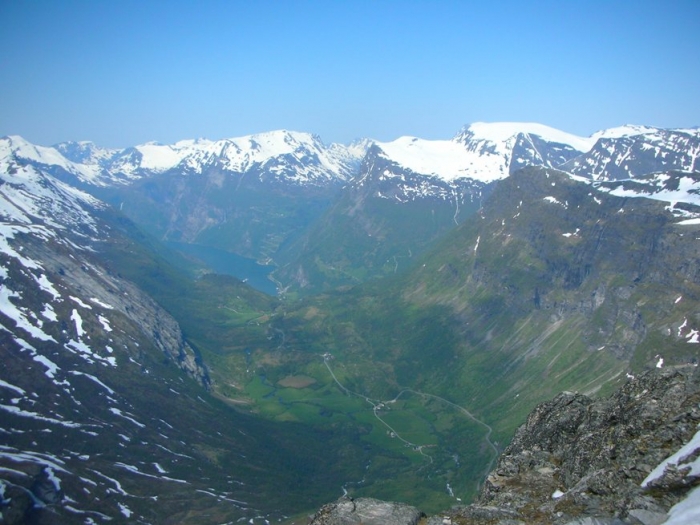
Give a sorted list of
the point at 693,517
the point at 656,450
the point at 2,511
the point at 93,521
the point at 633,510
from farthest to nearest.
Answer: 1. the point at 93,521
2. the point at 2,511
3. the point at 656,450
4. the point at 633,510
5. the point at 693,517

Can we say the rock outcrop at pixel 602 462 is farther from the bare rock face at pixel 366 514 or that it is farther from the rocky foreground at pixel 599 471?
the bare rock face at pixel 366 514

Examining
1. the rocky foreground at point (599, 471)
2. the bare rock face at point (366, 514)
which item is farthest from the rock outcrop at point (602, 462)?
the bare rock face at point (366, 514)

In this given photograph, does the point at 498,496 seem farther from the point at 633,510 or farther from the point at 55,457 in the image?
the point at 55,457

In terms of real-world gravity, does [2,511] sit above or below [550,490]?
below

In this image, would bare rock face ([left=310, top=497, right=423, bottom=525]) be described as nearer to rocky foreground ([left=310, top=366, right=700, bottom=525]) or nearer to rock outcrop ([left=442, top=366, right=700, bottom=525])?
rocky foreground ([left=310, top=366, right=700, bottom=525])

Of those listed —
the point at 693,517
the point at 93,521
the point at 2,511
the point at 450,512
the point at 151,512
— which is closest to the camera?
the point at 693,517

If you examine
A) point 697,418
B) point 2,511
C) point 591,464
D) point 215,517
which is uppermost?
point 697,418

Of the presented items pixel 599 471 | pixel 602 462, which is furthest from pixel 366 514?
pixel 602 462

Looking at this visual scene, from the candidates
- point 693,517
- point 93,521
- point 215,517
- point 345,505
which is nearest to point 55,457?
point 93,521
